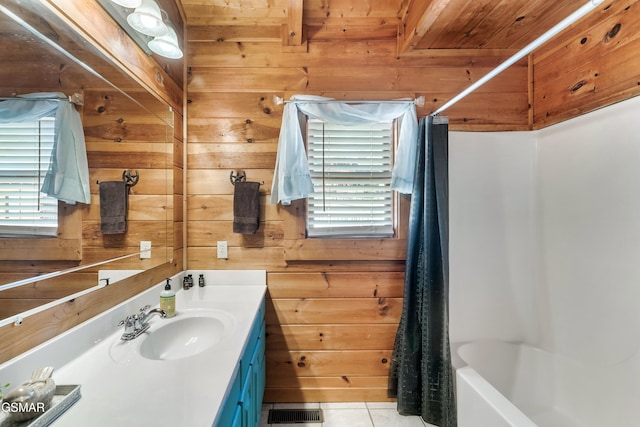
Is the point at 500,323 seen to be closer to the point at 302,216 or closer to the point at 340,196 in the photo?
the point at 340,196

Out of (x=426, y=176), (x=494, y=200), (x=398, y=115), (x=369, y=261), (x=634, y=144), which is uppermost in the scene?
(x=398, y=115)

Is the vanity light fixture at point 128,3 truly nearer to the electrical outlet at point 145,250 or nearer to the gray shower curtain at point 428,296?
the electrical outlet at point 145,250

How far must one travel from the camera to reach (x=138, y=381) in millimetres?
777

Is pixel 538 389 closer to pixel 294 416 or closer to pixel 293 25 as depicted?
pixel 294 416

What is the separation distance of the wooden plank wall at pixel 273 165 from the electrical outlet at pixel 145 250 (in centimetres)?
37

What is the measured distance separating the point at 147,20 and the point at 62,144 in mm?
696

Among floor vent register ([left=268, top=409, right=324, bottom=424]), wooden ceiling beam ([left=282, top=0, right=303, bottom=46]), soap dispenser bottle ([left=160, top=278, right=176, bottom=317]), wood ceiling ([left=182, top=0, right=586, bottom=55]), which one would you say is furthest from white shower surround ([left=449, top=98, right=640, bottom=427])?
soap dispenser bottle ([left=160, top=278, right=176, bottom=317])

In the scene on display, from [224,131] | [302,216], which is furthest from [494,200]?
[224,131]

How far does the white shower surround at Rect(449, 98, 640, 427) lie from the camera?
4.27 feet

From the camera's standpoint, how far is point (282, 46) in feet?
5.78

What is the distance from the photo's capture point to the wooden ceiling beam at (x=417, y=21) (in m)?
1.40

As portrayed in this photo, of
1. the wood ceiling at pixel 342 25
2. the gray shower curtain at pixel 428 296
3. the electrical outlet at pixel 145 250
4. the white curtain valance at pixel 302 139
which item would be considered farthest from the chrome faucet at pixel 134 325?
the wood ceiling at pixel 342 25

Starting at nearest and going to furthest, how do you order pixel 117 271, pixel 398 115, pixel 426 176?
1. pixel 117 271
2. pixel 426 176
3. pixel 398 115

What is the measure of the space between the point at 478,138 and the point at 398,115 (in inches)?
22.9
